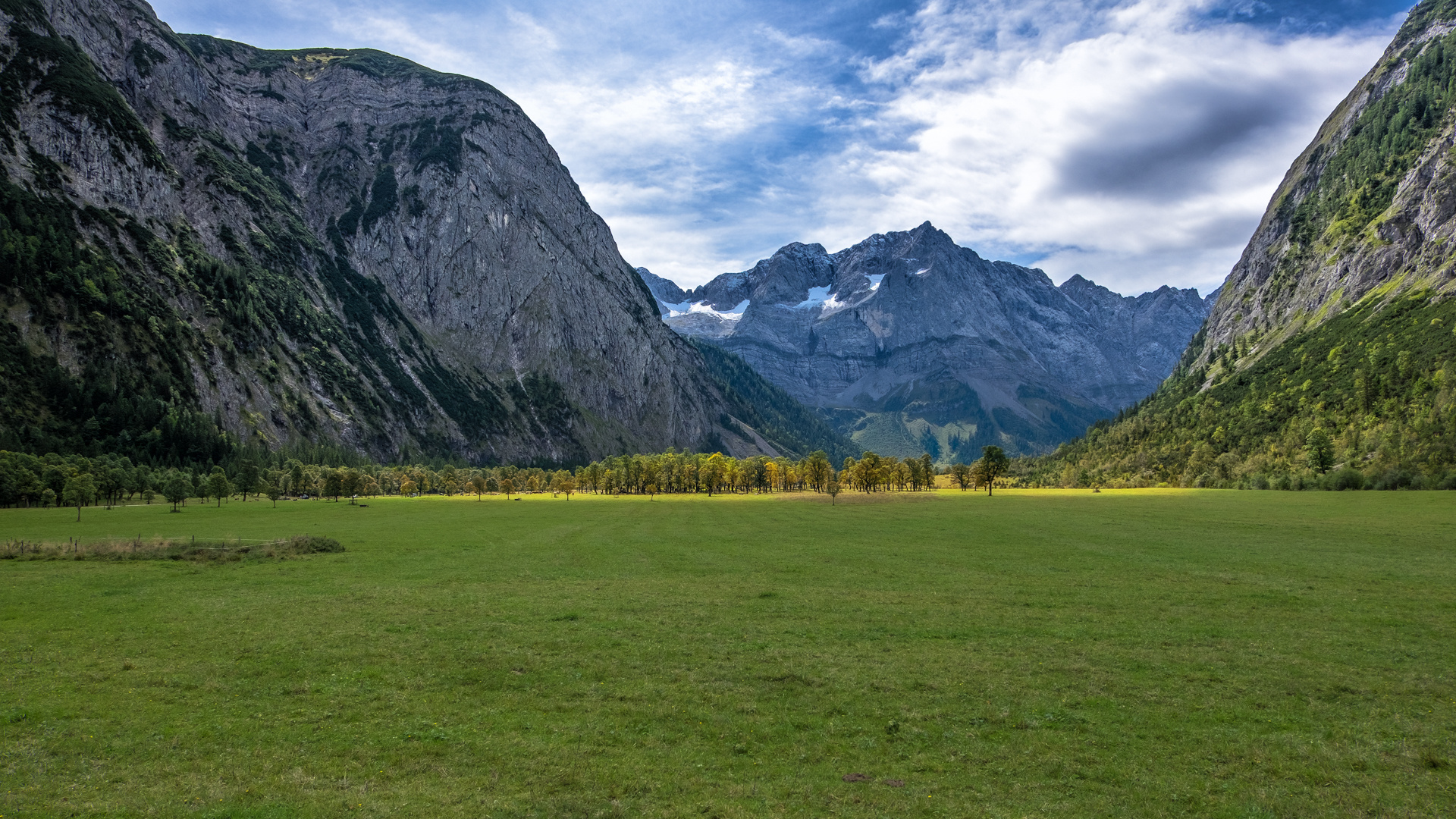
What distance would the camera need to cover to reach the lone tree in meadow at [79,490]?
99.1 m

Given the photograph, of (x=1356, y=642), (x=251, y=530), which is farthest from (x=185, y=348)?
(x=1356, y=642)

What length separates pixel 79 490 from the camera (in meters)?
97.9

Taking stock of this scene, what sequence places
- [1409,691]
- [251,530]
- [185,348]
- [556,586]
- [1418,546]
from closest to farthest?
1. [1409,691]
2. [556,586]
3. [1418,546]
4. [251,530]
5. [185,348]

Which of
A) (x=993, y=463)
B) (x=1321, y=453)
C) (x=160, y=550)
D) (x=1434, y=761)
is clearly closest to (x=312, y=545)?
(x=160, y=550)

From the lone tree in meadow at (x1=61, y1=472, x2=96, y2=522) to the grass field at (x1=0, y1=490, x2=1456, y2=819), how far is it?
72.1 m

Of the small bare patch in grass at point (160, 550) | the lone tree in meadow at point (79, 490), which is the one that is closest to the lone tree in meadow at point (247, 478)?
the lone tree in meadow at point (79, 490)

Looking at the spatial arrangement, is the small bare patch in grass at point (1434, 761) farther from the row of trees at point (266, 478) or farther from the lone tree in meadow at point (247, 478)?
the lone tree in meadow at point (247, 478)

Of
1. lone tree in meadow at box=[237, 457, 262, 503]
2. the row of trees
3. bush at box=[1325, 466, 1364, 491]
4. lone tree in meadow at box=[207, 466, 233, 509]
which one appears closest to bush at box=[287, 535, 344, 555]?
the row of trees

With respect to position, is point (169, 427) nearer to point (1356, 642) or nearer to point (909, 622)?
point (909, 622)

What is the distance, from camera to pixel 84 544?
52125 mm

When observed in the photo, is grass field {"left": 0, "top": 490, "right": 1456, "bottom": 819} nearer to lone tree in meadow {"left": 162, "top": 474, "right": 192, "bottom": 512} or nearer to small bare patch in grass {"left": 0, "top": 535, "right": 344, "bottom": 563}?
small bare patch in grass {"left": 0, "top": 535, "right": 344, "bottom": 563}

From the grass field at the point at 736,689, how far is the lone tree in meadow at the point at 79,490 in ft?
237

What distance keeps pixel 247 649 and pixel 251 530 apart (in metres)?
57.8

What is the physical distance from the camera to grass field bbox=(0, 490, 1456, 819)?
14156 millimetres
